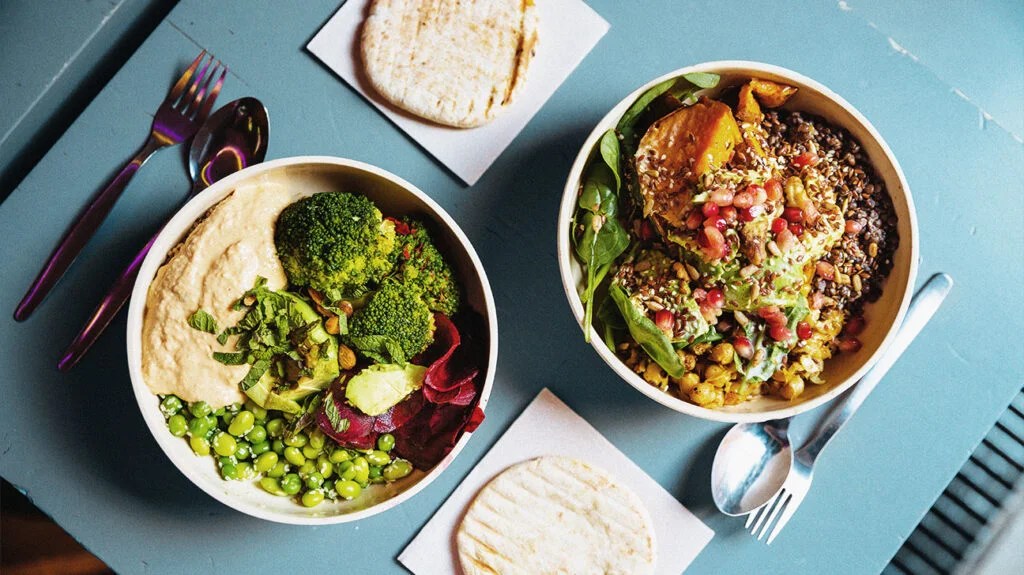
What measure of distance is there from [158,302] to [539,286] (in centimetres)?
99

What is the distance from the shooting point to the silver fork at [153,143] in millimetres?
2113

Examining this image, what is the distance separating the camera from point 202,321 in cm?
184

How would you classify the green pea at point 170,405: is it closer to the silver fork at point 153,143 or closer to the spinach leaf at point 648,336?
the silver fork at point 153,143

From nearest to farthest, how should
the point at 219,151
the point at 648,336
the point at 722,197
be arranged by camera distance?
the point at 722,197 → the point at 648,336 → the point at 219,151

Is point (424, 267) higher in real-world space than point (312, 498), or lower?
higher

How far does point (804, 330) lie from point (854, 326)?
0.17 meters

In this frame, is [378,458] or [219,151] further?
[219,151]

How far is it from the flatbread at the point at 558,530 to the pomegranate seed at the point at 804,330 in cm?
65

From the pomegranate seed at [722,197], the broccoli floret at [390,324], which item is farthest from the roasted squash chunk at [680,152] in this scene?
the broccoli floret at [390,324]

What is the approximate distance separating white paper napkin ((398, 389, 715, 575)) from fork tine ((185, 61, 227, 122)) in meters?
1.24

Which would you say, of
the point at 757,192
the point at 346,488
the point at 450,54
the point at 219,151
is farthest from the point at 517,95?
the point at 346,488

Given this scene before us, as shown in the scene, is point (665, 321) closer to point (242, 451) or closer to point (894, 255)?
point (894, 255)

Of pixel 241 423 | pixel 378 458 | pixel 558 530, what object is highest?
pixel 558 530

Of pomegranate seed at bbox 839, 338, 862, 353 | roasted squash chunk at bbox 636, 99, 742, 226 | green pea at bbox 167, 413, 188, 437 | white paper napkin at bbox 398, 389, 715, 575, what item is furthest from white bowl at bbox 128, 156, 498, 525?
pomegranate seed at bbox 839, 338, 862, 353
